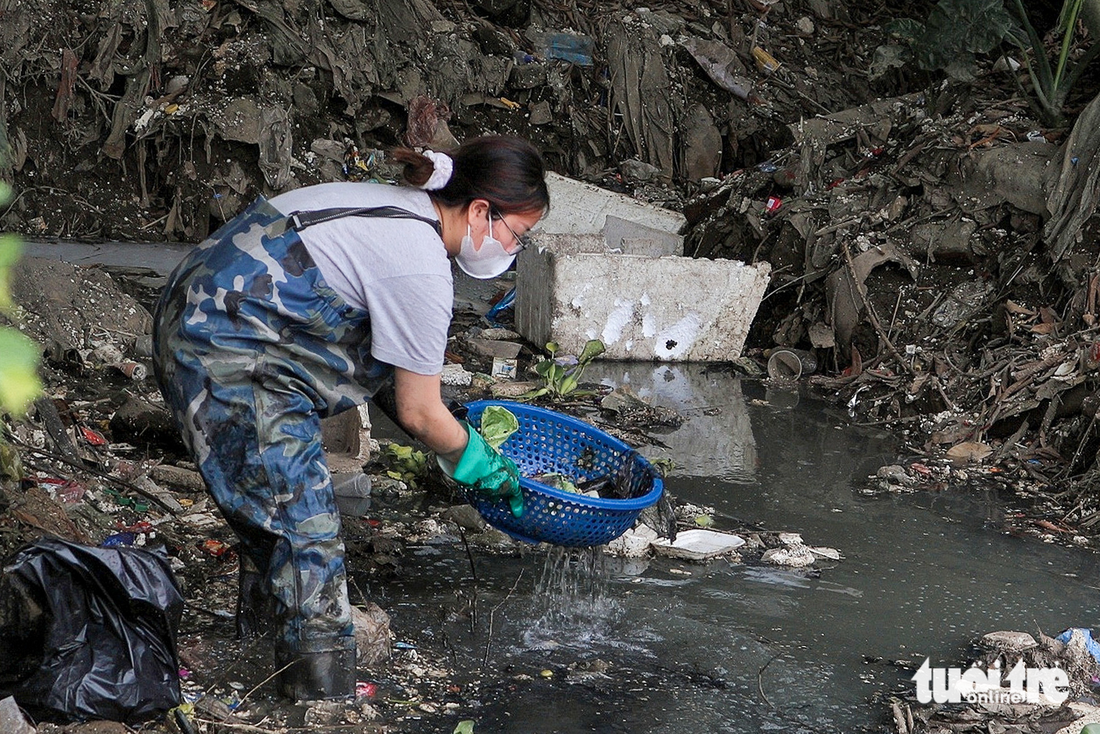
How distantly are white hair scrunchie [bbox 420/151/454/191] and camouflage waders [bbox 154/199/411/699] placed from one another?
13.4 inches

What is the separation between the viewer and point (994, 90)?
8047 mm

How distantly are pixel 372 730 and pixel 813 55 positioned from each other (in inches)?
412

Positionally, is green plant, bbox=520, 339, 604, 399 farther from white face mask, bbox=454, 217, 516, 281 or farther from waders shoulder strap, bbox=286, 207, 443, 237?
waders shoulder strap, bbox=286, 207, 443, 237

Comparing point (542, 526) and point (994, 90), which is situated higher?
point (994, 90)

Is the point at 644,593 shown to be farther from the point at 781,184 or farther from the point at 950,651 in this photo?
the point at 781,184

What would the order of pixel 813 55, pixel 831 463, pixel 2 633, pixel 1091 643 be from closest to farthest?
pixel 2 633 → pixel 1091 643 → pixel 831 463 → pixel 813 55

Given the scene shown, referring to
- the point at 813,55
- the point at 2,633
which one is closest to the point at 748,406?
the point at 2,633

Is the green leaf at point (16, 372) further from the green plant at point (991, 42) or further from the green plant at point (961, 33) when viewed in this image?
the green plant at point (961, 33)

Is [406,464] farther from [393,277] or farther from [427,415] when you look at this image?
[393,277]

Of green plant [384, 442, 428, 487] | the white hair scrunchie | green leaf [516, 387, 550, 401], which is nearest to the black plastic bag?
the white hair scrunchie

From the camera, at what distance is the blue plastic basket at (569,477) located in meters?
3.05

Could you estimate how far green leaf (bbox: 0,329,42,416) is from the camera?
0.79 metres

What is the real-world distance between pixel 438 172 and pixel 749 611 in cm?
190

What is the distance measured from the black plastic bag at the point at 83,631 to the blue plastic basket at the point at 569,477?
3.24ft
